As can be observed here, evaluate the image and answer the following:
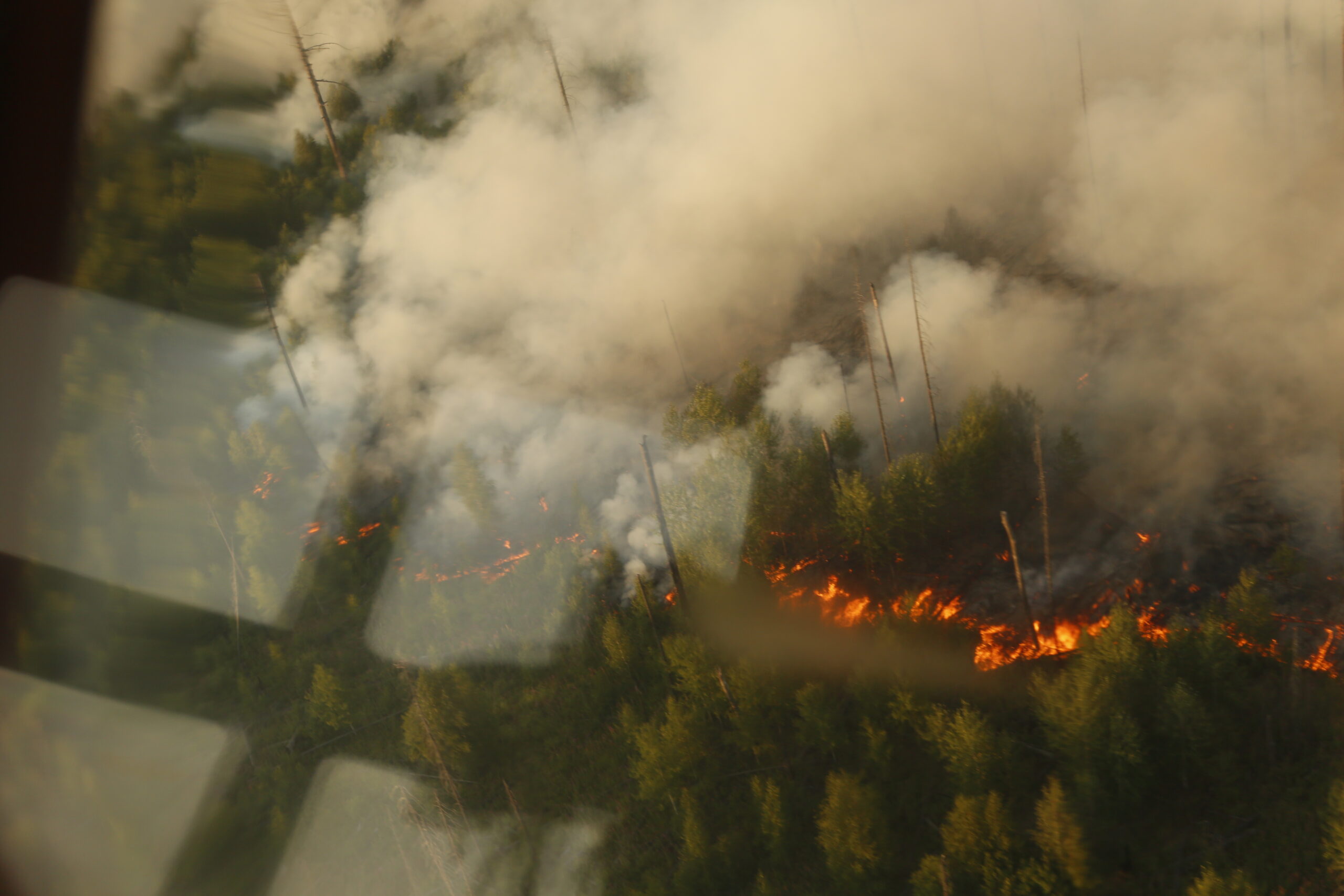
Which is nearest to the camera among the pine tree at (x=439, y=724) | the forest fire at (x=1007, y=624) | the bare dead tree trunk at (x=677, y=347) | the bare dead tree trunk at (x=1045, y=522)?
the forest fire at (x=1007, y=624)

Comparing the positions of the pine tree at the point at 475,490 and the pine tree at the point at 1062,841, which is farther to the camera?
the pine tree at the point at 475,490

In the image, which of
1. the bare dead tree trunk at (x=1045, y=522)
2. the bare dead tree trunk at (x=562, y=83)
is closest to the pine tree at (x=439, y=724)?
the bare dead tree trunk at (x=1045, y=522)

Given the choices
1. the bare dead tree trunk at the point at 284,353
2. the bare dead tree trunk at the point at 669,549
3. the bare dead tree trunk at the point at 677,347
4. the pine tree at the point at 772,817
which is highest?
the bare dead tree trunk at the point at 284,353

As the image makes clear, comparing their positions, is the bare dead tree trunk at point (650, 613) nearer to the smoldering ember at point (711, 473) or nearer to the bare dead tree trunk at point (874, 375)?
the smoldering ember at point (711, 473)

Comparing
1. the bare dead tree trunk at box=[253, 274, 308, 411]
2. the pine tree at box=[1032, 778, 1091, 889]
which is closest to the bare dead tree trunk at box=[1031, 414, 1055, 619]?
the pine tree at box=[1032, 778, 1091, 889]

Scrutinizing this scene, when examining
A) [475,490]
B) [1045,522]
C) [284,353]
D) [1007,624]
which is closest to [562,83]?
[284,353]
